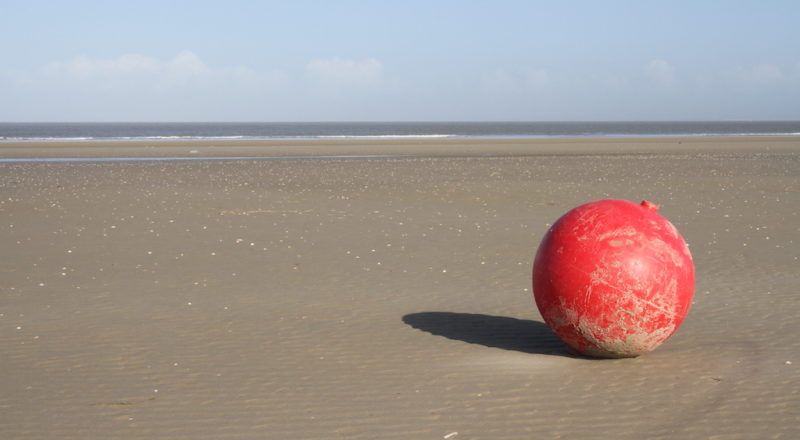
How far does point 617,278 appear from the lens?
21.0 ft

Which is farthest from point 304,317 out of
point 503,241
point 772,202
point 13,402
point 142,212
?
point 772,202

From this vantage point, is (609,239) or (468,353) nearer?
(609,239)

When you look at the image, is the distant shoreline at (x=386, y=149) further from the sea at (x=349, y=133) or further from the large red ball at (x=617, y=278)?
the large red ball at (x=617, y=278)

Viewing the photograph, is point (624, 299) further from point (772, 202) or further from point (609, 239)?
point (772, 202)

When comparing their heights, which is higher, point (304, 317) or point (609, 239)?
point (609, 239)

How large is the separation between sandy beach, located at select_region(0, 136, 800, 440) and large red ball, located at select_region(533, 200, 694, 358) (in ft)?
0.98

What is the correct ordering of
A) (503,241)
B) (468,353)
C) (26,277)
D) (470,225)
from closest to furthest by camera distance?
(468,353), (26,277), (503,241), (470,225)

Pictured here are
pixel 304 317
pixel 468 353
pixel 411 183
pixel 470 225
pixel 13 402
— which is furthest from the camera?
pixel 411 183

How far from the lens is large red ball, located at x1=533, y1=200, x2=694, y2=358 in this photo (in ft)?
21.1

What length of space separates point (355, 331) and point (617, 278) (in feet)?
8.58

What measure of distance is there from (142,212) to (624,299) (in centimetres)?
1278

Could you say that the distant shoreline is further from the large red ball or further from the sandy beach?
the large red ball

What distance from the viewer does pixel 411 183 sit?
23.5m

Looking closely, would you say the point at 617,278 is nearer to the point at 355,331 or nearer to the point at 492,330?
the point at 492,330
